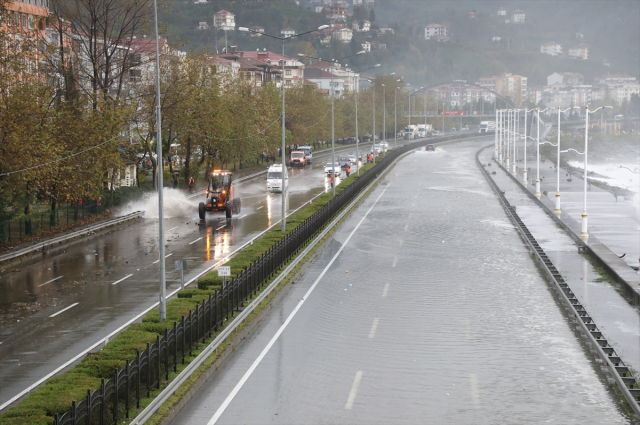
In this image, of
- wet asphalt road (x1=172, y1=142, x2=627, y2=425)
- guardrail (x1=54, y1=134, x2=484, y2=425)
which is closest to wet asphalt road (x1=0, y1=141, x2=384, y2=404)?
guardrail (x1=54, y1=134, x2=484, y2=425)

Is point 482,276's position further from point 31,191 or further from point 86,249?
point 31,191

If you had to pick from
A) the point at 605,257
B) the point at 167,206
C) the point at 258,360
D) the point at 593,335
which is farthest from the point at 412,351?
the point at 167,206

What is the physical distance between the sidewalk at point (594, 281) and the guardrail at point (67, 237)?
2165cm

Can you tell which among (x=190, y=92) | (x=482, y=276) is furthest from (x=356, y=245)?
(x=190, y=92)

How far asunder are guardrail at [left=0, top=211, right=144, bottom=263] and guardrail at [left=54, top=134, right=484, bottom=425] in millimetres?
12330

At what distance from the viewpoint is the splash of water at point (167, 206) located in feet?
179

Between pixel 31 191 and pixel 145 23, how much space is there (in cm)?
1986

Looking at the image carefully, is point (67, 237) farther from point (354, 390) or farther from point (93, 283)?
point (354, 390)

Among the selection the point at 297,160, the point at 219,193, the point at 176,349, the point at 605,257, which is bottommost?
the point at 605,257

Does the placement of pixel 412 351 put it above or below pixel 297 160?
below

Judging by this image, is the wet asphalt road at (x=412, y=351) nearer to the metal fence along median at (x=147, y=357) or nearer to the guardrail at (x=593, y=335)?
the guardrail at (x=593, y=335)

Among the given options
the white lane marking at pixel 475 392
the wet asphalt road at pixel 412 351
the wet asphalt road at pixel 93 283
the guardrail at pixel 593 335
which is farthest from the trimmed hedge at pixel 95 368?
the guardrail at pixel 593 335

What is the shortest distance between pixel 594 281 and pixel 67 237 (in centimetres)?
2562

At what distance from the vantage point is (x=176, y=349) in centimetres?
1909
